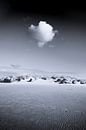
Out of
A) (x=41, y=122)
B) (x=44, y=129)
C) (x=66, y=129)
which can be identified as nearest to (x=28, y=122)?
(x=41, y=122)

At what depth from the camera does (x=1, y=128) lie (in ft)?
57.5

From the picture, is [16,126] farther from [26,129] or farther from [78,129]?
[78,129]

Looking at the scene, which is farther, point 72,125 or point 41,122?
point 41,122

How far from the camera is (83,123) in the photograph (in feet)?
67.1

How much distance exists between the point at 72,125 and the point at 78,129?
148 centimetres

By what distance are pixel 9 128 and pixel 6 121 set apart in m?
3.21

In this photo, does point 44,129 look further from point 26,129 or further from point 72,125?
point 72,125

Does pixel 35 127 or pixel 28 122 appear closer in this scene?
pixel 35 127

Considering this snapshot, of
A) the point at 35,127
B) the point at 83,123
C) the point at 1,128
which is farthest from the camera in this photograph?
the point at 83,123

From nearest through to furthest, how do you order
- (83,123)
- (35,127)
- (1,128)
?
(1,128) → (35,127) → (83,123)

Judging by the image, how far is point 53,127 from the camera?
18.6 meters

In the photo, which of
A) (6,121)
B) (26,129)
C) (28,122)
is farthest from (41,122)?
(6,121)

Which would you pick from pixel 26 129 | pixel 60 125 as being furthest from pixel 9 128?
pixel 60 125

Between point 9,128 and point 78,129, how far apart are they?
832cm
